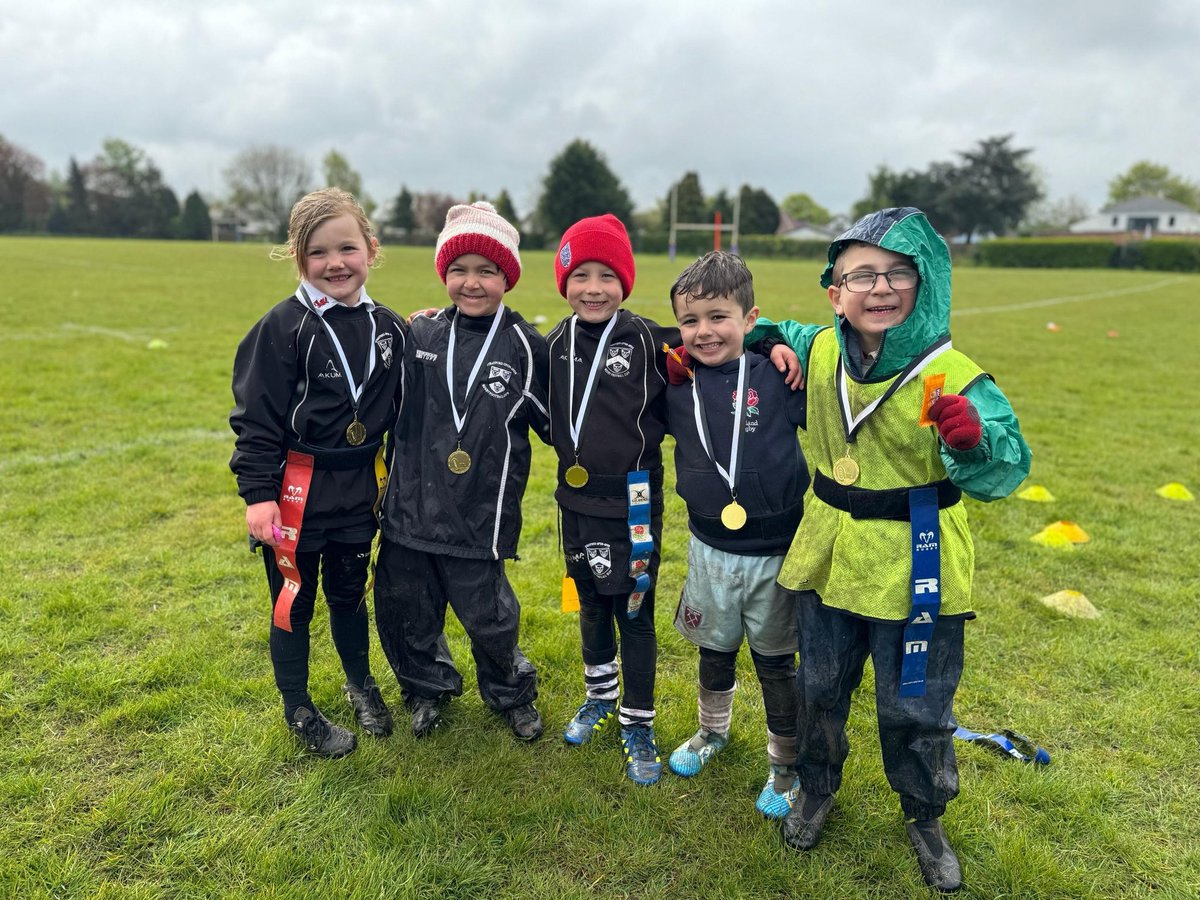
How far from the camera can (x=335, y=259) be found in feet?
9.05

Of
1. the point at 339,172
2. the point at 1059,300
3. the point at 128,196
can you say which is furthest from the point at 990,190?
the point at 128,196

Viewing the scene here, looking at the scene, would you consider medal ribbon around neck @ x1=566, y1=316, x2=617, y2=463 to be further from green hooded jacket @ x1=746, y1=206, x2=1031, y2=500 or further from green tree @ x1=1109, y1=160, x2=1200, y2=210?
green tree @ x1=1109, y1=160, x2=1200, y2=210

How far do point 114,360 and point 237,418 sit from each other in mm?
8703

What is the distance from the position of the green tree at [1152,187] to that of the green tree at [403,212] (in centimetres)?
8590

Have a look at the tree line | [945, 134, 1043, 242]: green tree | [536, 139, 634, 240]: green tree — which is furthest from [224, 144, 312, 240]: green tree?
[945, 134, 1043, 242]: green tree

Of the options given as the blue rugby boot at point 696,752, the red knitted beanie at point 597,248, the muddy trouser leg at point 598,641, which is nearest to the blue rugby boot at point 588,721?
the muddy trouser leg at point 598,641

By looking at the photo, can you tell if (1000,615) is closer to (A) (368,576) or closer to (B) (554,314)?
(A) (368,576)

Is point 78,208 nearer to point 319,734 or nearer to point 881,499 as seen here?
point 319,734

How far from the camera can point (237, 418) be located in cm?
266

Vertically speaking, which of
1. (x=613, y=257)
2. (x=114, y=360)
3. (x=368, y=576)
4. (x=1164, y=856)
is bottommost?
(x=1164, y=856)

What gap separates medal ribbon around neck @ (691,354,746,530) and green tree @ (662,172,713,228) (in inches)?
2847

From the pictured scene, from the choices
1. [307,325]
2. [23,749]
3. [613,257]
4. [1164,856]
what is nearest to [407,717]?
[23,749]

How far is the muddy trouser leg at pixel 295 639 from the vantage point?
295 centimetres

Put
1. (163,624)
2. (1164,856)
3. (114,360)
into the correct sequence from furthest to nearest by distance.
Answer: (114,360) < (163,624) < (1164,856)
